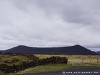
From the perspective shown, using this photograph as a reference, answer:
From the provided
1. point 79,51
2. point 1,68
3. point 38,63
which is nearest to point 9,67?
point 1,68

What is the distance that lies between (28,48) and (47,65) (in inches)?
5410

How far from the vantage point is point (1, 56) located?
75.5 m

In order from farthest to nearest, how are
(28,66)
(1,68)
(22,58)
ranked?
(22,58) < (28,66) < (1,68)

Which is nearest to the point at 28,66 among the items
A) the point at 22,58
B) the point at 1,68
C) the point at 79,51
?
the point at 1,68

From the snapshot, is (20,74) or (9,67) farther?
(9,67)

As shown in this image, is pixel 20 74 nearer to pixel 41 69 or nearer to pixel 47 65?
pixel 41 69

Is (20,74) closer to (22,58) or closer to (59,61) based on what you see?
(59,61)

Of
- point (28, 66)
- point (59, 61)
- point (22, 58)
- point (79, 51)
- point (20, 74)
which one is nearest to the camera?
point (20, 74)

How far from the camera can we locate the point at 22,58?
73438mm

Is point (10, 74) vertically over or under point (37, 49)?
under

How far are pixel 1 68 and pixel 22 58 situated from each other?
21.3 m

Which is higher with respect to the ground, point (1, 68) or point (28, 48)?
point (28, 48)

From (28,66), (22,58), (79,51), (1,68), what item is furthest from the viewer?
(79,51)

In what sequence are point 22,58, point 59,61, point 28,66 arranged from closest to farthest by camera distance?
point 28,66 < point 59,61 < point 22,58
